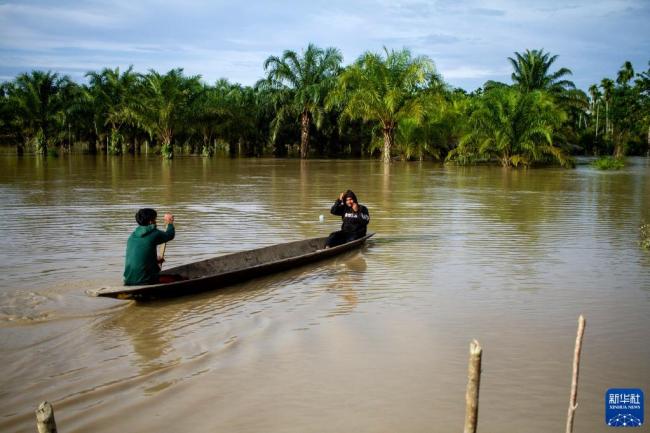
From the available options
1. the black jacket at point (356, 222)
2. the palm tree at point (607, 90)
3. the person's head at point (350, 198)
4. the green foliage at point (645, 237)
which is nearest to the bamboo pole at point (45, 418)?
the black jacket at point (356, 222)

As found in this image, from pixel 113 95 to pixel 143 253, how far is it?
163ft

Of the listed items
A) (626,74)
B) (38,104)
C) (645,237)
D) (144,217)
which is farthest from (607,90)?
(144,217)

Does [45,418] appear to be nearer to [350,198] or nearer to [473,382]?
[473,382]

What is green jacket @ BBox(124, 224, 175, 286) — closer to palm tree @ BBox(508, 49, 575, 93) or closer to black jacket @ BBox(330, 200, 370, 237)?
black jacket @ BBox(330, 200, 370, 237)

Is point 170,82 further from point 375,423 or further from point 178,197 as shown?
point 375,423

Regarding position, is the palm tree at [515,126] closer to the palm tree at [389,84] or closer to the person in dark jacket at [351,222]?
the palm tree at [389,84]

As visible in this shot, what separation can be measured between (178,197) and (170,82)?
28378mm

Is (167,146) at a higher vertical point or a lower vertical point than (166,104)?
lower

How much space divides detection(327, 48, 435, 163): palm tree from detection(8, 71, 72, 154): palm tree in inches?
973

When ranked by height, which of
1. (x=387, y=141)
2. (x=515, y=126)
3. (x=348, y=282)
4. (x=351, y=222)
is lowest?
(x=348, y=282)

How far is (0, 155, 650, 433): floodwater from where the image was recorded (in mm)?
4273

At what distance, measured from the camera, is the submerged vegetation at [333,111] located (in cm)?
3593

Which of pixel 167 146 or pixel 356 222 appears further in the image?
pixel 167 146

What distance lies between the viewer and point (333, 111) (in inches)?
1943
